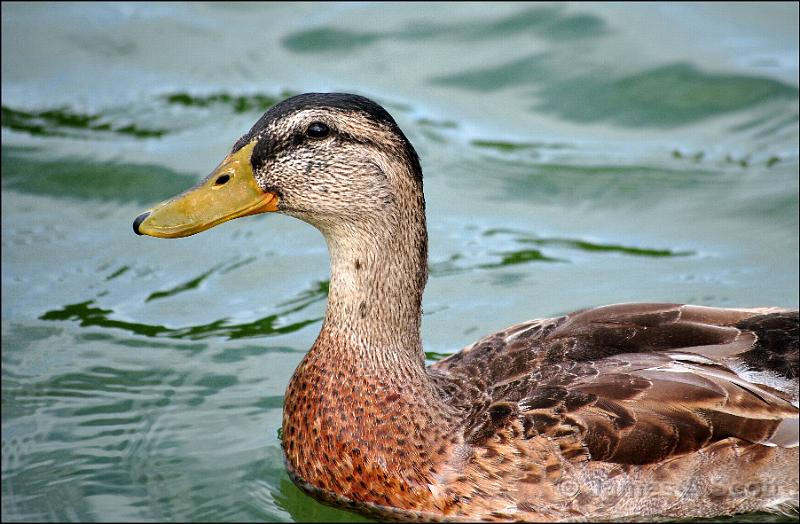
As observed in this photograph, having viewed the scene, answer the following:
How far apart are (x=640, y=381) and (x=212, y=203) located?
7.53 feet

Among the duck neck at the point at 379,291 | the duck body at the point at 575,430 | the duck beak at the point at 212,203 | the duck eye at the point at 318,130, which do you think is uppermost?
the duck eye at the point at 318,130

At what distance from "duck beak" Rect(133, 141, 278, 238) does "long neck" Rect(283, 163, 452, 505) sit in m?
0.50

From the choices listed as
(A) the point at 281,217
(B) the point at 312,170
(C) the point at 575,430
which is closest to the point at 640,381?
(C) the point at 575,430

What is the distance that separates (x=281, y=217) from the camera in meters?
10.0

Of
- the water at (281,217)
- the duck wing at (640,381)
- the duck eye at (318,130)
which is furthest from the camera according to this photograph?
the water at (281,217)

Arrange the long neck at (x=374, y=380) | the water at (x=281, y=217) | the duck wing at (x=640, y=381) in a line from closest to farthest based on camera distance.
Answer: the duck wing at (x=640, y=381)
the long neck at (x=374, y=380)
the water at (x=281, y=217)

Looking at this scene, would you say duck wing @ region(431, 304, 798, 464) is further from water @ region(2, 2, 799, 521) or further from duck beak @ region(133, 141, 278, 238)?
duck beak @ region(133, 141, 278, 238)

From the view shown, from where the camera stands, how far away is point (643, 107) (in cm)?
1130

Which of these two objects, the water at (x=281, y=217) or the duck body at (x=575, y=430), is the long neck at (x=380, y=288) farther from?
the water at (x=281, y=217)

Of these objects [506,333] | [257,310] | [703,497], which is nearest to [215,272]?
[257,310]

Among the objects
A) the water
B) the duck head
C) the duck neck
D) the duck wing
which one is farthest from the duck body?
the duck head

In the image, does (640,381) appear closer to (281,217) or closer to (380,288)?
(380,288)

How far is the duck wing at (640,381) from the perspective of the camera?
6121 mm

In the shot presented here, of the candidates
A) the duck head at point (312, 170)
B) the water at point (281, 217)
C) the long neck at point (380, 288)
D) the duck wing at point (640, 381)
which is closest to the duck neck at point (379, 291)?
the long neck at point (380, 288)
